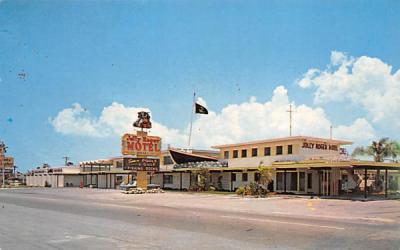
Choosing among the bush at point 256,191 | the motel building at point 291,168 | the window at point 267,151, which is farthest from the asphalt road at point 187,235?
the window at point 267,151

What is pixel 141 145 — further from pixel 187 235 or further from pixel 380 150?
pixel 187 235

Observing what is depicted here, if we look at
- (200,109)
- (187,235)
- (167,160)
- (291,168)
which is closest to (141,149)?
(200,109)

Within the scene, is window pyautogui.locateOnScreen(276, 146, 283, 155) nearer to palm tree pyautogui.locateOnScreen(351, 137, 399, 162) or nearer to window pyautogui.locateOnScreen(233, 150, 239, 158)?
window pyautogui.locateOnScreen(233, 150, 239, 158)

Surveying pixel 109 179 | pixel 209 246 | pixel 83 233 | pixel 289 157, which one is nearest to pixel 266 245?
pixel 209 246

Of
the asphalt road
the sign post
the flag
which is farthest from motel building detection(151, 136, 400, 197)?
the asphalt road

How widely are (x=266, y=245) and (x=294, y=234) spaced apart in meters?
2.37

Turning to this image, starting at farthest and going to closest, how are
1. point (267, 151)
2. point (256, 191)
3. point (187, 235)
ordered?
point (267, 151)
point (256, 191)
point (187, 235)

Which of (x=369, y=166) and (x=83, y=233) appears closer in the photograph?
(x=83, y=233)

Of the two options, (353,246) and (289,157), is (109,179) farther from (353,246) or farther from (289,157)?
(353,246)

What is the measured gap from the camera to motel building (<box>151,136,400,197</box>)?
3866 centimetres

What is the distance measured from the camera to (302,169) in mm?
41500

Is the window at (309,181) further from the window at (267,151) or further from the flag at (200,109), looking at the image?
the flag at (200,109)

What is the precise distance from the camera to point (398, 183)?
49.6 meters

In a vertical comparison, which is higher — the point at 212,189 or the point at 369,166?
the point at 369,166
